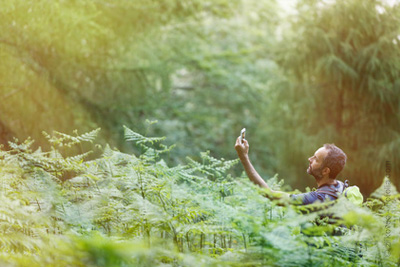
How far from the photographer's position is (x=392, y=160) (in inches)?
425

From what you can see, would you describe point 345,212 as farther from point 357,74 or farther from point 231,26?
point 231,26

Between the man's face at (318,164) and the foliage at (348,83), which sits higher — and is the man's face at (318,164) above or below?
below

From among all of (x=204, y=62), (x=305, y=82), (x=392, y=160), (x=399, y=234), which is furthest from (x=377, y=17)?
(x=399, y=234)

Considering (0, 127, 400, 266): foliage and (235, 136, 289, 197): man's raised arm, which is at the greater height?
(235, 136, 289, 197): man's raised arm

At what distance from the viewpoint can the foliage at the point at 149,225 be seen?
2281 millimetres

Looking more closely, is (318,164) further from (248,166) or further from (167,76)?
(167,76)

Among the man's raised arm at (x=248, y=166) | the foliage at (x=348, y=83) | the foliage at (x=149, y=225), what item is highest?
the foliage at (x=348, y=83)

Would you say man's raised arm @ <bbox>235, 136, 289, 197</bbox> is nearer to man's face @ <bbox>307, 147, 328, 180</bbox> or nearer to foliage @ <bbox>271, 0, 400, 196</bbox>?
man's face @ <bbox>307, 147, 328, 180</bbox>

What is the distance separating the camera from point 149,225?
115 inches

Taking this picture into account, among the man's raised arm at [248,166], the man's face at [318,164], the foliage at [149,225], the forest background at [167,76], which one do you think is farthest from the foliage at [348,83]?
the man's raised arm at [248,166]

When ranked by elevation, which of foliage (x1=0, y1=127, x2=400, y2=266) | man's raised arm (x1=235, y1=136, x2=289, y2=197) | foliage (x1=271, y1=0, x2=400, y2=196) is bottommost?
foliage (x1=0, y1=127, x2=400, y2=266)

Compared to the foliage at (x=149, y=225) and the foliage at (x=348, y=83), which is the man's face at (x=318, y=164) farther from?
the foliage at (x=348, y=83)

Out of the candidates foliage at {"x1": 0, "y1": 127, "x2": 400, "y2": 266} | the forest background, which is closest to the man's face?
foliage at {"x1": 0, "y1": 127, "x2": 400, "y2": 266}

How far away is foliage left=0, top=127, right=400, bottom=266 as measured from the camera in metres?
2.28
